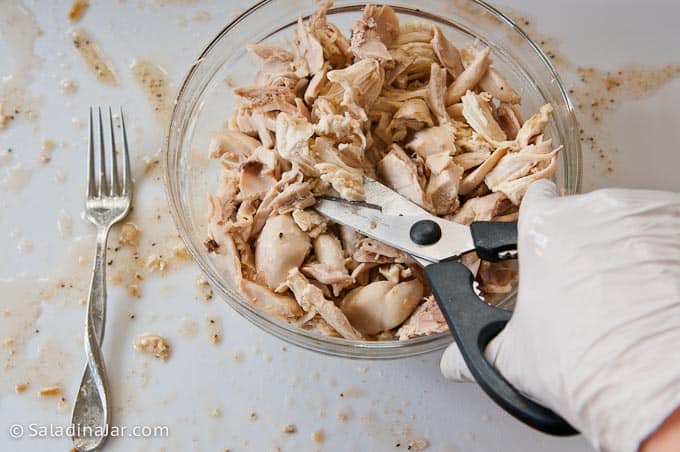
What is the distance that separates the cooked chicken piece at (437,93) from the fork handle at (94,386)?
78 centimetres

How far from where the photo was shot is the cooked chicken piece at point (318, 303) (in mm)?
1241

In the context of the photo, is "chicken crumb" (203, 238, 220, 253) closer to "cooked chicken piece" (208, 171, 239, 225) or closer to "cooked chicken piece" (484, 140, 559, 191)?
"cooked chicken piece" (208, 171, 239, 225)

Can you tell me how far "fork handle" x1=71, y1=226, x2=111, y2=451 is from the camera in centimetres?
137

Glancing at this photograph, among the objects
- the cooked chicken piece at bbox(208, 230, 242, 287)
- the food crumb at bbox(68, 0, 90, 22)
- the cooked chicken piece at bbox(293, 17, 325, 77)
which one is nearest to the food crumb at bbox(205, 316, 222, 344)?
the cooked chicken piece at bbox(208, 230, 242, 287)

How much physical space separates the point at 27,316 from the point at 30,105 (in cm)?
53

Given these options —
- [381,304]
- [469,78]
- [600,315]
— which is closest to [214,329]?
[381,304]

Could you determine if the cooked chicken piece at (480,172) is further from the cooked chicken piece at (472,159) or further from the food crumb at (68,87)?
the food crumb at (68,87)

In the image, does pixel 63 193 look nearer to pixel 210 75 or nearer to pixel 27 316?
pixel 27 316

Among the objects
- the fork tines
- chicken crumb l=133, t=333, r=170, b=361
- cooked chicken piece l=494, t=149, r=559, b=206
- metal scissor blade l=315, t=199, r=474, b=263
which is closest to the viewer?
metal scissor blade l=315, t=199, r=474, b=263

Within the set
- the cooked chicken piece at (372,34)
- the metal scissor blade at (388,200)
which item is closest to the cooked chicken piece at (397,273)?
the metal scissor blade at (388,200)

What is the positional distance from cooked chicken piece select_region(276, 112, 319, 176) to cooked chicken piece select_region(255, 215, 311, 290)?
0.35 ft

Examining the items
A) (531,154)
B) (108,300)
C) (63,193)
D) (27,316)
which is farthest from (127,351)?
(531,154)

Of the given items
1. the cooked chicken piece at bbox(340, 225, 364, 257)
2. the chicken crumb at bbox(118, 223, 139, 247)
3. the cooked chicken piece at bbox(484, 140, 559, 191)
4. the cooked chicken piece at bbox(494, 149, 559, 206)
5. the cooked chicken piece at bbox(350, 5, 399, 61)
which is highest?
the cooked chicken piece at bbox(350, 5, 399, 61)

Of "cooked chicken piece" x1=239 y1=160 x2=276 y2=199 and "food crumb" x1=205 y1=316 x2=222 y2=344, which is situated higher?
"cooked chicken piece" x1=239 y1=160 x2=276 y2=199
